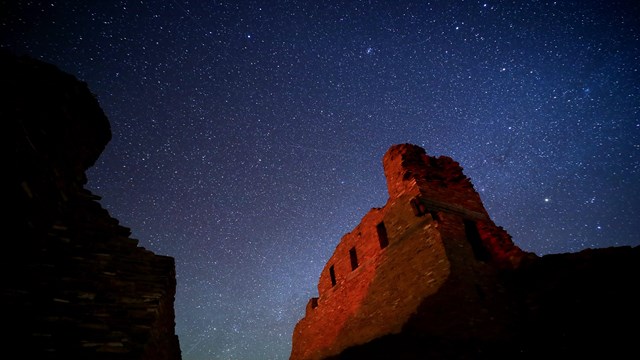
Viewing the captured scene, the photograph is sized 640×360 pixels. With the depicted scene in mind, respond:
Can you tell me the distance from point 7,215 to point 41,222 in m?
1.28

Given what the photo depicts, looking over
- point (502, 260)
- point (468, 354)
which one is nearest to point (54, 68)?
point (468, 354)

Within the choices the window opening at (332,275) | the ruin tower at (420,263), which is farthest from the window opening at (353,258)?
the window opening at (332,275)

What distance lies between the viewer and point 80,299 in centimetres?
649

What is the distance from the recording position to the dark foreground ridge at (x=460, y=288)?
8.06 m

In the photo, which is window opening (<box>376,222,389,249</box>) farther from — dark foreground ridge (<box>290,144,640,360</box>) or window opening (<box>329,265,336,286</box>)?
window opening (<box>329,265,336,286</box>)

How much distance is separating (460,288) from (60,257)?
425 inches

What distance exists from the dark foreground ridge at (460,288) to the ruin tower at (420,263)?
0.04 meters

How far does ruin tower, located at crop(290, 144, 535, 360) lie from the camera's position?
9.59m

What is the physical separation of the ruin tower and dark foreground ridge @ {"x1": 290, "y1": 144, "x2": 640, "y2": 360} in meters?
0.04

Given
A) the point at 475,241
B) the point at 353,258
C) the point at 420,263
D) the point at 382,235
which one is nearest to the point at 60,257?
the point at 420,263

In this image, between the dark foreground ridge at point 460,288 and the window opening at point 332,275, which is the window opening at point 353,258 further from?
the window opening at point 332,275

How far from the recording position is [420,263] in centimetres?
1083

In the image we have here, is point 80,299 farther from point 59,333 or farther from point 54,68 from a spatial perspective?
point 54,68

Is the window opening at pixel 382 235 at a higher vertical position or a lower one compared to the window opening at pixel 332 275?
higher
